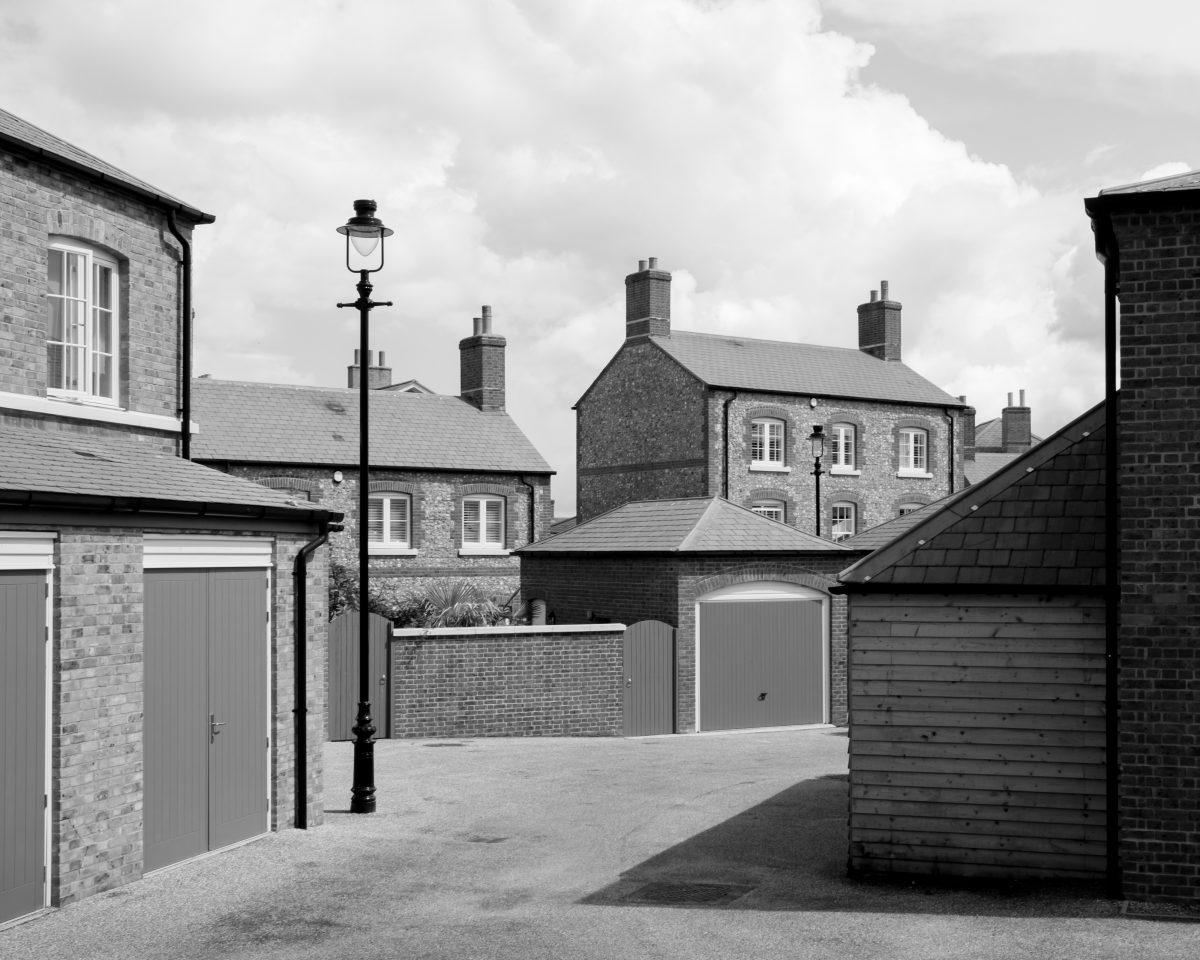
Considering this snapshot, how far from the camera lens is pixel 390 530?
128 feet

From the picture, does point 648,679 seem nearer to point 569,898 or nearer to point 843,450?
point 569,898

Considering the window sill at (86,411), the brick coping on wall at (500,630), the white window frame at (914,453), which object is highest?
the white window frame at (914,453)

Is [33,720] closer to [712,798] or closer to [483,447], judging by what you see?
[712,798]

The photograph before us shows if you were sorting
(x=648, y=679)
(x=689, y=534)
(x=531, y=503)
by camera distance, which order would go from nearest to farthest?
(x=648, y=679) < (x=689, y=534) < (x=531, y=503)

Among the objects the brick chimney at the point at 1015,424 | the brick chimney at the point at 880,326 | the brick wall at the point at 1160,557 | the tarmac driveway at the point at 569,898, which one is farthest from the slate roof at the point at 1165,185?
the brick chimney at the point at 1015,424

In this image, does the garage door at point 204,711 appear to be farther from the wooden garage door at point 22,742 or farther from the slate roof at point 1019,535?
the slate roof at point 1019,535

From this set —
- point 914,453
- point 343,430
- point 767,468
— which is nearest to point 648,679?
point 343,430

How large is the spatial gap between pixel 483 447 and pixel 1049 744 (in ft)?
102

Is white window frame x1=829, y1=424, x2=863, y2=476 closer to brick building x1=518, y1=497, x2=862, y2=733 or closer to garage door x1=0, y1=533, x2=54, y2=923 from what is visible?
brick building x1=518, y1=497, x2=862, y2=733

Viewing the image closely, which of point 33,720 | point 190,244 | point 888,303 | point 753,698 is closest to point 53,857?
point 33,720

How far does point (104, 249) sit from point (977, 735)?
10.8 m

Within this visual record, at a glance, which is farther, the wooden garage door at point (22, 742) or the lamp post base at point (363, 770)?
the lamp post base at point (363, 770)

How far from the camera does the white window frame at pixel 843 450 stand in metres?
43.8

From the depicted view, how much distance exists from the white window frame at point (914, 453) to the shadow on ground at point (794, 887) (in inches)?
1302
